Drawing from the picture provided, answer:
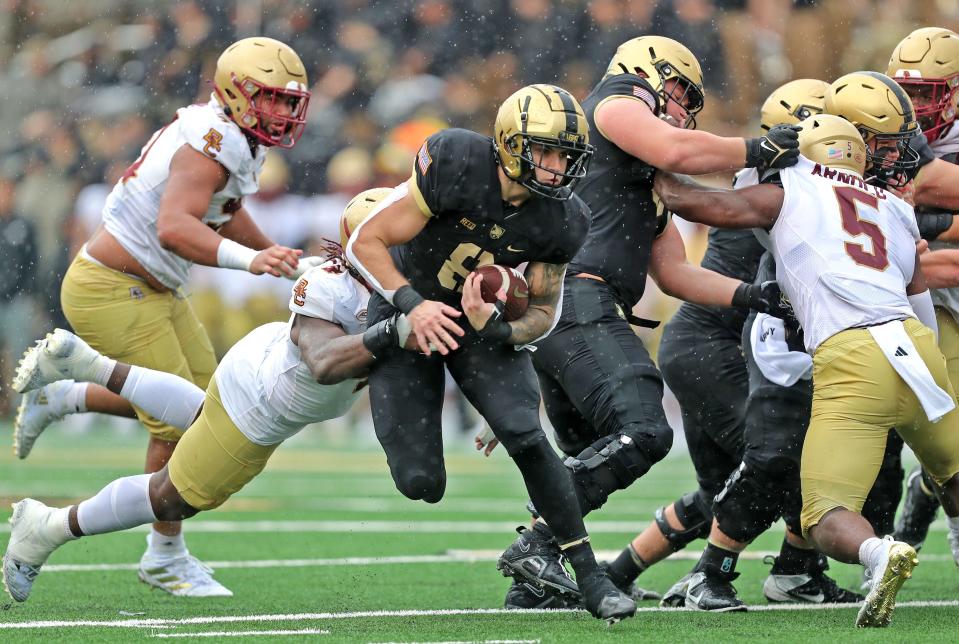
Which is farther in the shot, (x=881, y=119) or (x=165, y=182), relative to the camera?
(x=165, y=182)

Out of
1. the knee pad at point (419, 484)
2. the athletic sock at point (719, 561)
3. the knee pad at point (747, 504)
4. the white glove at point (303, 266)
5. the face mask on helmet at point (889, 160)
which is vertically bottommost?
the athletic sock at point (719, 561)

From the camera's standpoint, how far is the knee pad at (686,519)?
5.70 meters

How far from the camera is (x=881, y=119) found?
512cm

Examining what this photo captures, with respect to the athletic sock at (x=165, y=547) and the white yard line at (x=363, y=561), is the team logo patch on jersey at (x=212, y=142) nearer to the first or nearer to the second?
the athletic sock at (x=165, y=547)

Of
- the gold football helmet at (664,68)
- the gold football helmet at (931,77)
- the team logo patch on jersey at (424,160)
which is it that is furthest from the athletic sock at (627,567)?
the gold football helmet at (931,77)

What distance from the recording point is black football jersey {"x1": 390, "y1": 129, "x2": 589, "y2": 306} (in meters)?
4.59

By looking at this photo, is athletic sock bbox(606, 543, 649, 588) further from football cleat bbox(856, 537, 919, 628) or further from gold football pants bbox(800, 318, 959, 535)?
football cleat bbox(856, 537, 919, 628)

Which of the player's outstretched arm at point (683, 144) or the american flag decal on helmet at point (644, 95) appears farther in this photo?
the american flag decal on helmet at point (644, 95)

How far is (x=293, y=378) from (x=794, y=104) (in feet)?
7.60

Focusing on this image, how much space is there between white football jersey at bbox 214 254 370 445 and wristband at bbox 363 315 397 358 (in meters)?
0.30

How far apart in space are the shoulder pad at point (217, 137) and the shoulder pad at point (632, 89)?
5.17 feet

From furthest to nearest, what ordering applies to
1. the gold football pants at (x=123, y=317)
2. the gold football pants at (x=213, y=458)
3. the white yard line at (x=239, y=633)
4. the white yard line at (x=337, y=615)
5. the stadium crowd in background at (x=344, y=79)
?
the stadium crowd in background at (x=344, y=79), the gold football pants at (x=123, y=317), the gold football pants at (x=213, y=458), the white yard line at (x=337, y=615), the white yard line at (x=239, y=633)

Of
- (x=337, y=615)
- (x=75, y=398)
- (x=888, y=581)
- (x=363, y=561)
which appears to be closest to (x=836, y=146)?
(x=888, y=581)

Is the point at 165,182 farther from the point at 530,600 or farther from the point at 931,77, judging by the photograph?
the point at 931,77
